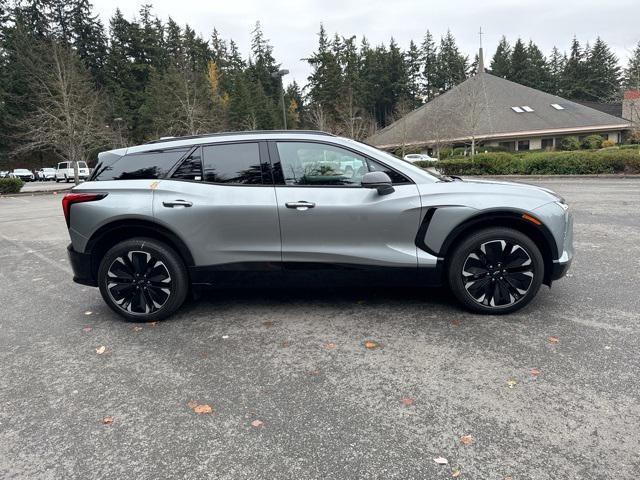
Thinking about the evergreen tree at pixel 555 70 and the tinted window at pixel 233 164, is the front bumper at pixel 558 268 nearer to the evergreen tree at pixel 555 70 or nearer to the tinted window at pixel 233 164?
the tinted window at pixel 233 164

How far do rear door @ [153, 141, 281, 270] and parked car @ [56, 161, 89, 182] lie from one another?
36.9m

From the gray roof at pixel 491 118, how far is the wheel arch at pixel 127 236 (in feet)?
110

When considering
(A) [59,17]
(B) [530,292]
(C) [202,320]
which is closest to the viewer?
(B) [530,292]

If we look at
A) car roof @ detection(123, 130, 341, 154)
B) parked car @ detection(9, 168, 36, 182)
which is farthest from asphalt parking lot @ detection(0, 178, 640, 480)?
parked car @ detection(9, 168, 36, 182)

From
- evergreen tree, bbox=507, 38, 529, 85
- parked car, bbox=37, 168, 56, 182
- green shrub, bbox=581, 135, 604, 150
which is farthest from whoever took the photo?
evergreen tree, bbox=507, 38, 529, 85

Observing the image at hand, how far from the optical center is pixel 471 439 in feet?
8.12

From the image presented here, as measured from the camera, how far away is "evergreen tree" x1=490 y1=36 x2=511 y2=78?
72.9 m

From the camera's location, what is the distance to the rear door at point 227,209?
163 inches

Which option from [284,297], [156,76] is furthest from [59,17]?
[284,297]

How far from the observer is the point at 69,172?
37594 mm

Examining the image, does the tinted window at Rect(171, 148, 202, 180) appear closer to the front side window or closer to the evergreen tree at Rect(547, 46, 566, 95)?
the front side window

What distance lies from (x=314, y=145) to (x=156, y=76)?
182ft

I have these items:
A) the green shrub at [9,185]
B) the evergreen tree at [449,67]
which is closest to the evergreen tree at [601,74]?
the evergreen tree at [449,67]

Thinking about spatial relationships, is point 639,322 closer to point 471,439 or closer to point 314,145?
point 471,439
